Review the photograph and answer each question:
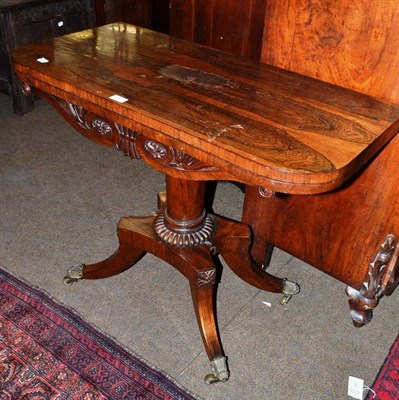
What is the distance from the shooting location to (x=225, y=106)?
1081mm

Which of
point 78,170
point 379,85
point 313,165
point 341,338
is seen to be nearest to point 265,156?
point 313,165

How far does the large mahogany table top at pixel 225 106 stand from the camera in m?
0.91

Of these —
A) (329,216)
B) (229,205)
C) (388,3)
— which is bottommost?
(229,205)

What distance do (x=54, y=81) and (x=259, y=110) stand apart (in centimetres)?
50

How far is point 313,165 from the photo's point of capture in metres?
0.89

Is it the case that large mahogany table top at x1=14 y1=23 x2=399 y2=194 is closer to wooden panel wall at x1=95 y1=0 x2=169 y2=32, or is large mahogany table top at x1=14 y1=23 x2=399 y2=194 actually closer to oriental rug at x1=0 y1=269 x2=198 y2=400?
oriental rug at x1=0 y1=269 x2=198 y2=400

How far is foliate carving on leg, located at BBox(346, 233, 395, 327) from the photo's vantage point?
1379mm

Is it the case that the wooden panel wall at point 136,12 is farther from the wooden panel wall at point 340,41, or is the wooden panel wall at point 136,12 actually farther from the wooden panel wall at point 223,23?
the wooden panel wall at point 340,41

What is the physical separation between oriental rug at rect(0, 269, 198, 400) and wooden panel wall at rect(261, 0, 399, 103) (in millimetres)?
988

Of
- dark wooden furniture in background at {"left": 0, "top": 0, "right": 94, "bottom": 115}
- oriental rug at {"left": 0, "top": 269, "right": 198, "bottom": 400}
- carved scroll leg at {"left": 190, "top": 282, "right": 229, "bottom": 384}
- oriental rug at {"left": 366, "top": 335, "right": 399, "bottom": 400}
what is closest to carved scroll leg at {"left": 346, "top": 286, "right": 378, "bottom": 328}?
oriental rug at {"left": 366, "top": 335, "right": 399, "bottom": 400}

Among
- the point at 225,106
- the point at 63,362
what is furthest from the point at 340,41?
the point at 63,362

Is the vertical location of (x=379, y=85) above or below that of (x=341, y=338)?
above

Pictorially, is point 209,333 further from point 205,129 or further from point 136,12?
point 136,12

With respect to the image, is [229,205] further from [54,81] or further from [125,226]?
[54,81]
